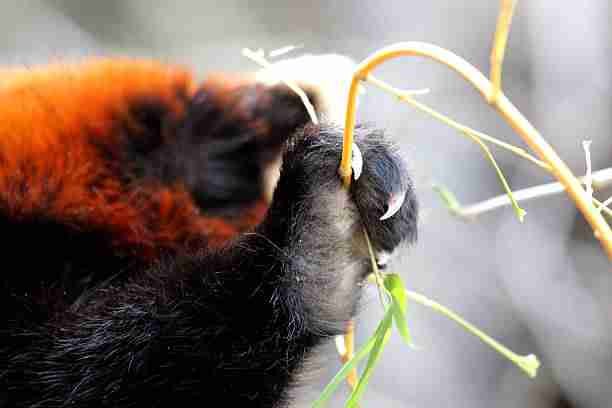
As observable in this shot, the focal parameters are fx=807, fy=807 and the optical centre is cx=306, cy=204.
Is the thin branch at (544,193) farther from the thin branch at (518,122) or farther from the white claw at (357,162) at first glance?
the white claw at (357,162)

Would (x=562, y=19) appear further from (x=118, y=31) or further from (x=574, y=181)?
(x=118, y=31)

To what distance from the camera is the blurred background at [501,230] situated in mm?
2371

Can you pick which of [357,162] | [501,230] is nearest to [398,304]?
[357,162]

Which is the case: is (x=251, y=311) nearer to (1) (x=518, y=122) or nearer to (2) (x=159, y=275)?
(2) (x=159, y=275)

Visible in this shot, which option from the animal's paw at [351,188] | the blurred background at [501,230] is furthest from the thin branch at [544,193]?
the blurred background at [501,230]

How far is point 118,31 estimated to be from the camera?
4.26 meters

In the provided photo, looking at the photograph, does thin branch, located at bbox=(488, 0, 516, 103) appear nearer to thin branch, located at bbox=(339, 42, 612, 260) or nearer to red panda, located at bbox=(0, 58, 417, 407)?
thin branch, located at bbox=(339, 42, 612, 260)

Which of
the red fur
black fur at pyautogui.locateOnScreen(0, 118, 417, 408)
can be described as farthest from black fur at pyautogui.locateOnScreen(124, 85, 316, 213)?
black fur at pyautogui.locateOnScreen(0, 118, 417, 408)

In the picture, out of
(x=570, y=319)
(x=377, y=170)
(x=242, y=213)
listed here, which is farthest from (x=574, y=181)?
(x=570, y=319)

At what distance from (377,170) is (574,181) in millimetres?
232

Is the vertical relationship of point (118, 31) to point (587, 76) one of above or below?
below

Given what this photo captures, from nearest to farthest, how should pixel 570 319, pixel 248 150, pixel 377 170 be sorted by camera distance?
pixel 377 170, pixel 248 150, pixel 570 319

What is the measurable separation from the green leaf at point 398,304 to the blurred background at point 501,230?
1.26m

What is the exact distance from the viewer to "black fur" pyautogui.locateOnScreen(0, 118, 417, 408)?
36.8 inches
